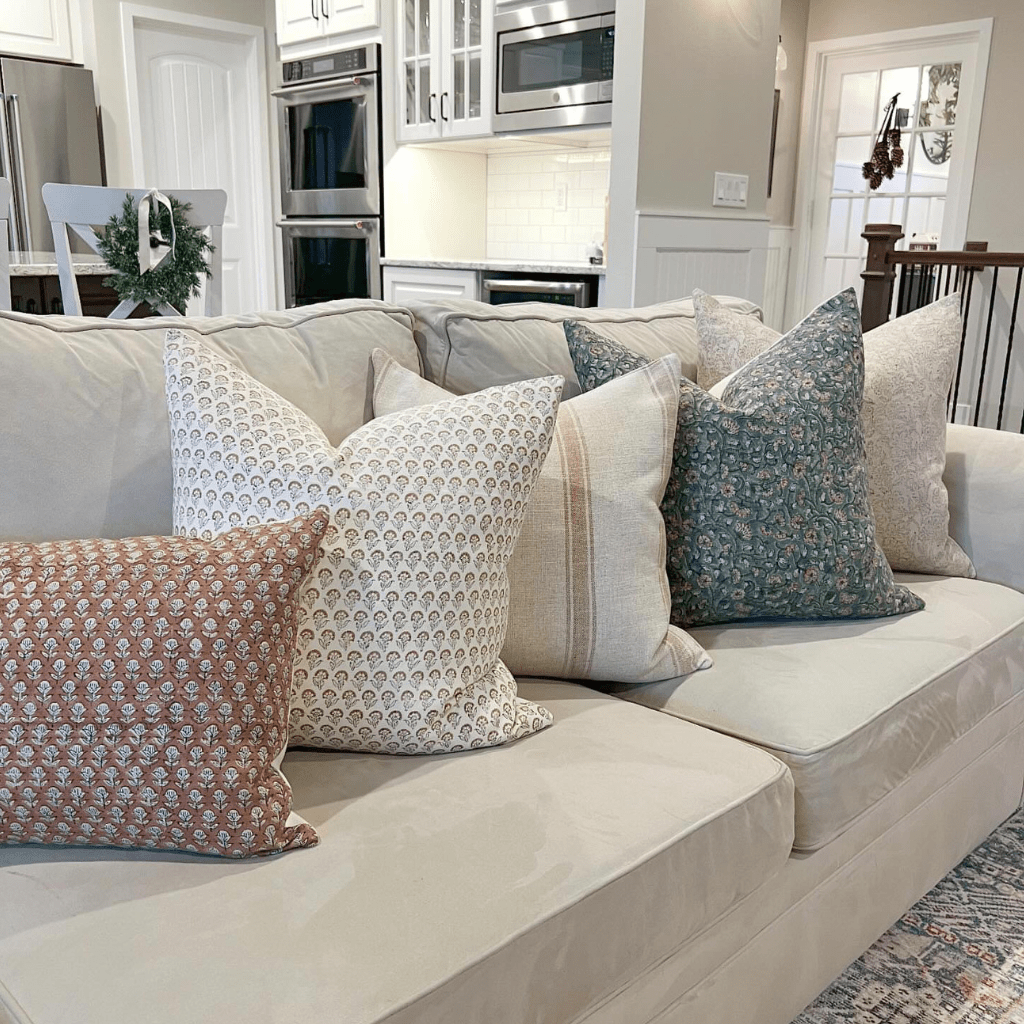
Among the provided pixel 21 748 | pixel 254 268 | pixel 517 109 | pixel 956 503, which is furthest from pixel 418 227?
pixel 21 748

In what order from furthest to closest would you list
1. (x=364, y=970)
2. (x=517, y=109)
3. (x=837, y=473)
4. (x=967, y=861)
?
(x=517, y=109)
(x=967, y=861)
(x=837, y=473)
(x=364, y=970)

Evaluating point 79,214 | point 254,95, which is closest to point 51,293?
point 79,214

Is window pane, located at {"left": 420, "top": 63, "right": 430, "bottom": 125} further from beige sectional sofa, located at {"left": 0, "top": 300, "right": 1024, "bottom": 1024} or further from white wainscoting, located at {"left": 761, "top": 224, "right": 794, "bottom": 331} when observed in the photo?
beige sectional sofa, located at {"left": 0, "top": 300, "right": 1024, "bottom": 1024}

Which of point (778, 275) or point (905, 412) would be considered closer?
point (905, 412)

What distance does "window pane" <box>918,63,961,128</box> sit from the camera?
5473 mm

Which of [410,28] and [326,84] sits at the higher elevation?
[410,28]

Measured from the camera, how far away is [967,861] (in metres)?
1.74

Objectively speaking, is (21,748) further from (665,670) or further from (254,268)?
(254,268)

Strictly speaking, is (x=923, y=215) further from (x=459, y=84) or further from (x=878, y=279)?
(x=459, y=84)

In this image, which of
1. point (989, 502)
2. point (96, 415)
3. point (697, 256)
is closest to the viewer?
point (96, 415)

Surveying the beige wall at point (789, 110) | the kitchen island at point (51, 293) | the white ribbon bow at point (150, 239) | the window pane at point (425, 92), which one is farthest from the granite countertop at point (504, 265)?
the beige wall at point (789, 110)

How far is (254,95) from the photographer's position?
5.95m

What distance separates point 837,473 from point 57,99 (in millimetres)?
4990

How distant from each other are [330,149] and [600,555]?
4.18 meters
